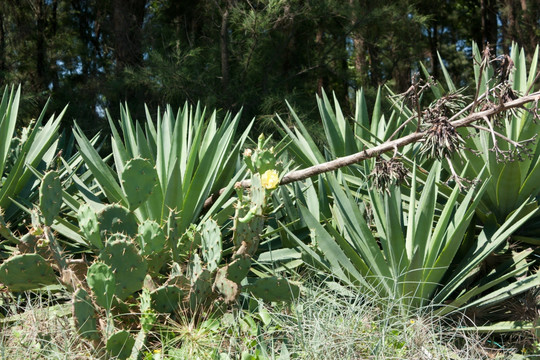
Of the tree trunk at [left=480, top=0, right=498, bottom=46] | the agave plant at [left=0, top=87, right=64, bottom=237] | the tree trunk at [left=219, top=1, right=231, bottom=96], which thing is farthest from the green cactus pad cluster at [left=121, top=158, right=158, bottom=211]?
the tree trunk at [left=480, top=0, right=498, bottom=46]

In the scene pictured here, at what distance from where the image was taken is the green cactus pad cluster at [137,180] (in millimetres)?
3102

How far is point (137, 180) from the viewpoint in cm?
313

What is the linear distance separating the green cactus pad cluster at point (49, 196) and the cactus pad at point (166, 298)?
2.09ft

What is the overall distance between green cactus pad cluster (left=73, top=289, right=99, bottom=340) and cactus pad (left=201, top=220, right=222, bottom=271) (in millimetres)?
573

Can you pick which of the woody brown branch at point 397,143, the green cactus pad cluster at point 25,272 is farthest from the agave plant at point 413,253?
the green cactus pad cluster at point 25,272

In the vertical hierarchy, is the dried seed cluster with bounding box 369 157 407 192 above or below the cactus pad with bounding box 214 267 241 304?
above

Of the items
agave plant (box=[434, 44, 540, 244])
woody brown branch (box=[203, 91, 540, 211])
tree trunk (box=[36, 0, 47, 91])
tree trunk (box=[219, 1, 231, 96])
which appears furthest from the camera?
tree trunk (box=[36, 0, 47, 91])

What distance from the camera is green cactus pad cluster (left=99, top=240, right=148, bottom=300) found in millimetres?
2861

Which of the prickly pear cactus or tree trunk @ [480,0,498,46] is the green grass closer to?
the prickly pear cactus

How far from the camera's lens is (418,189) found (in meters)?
4.34

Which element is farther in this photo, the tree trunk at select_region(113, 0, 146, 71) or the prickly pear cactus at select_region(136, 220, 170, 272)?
the tree trunk at select_region(113, 0, 146, 71)

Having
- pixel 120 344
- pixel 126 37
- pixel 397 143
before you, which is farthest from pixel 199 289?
pixel 126 37

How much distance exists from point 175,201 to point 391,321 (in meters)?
1.35

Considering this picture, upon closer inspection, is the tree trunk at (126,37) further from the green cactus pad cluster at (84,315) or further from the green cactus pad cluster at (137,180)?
the green cactus pad cluster at (84,315)
